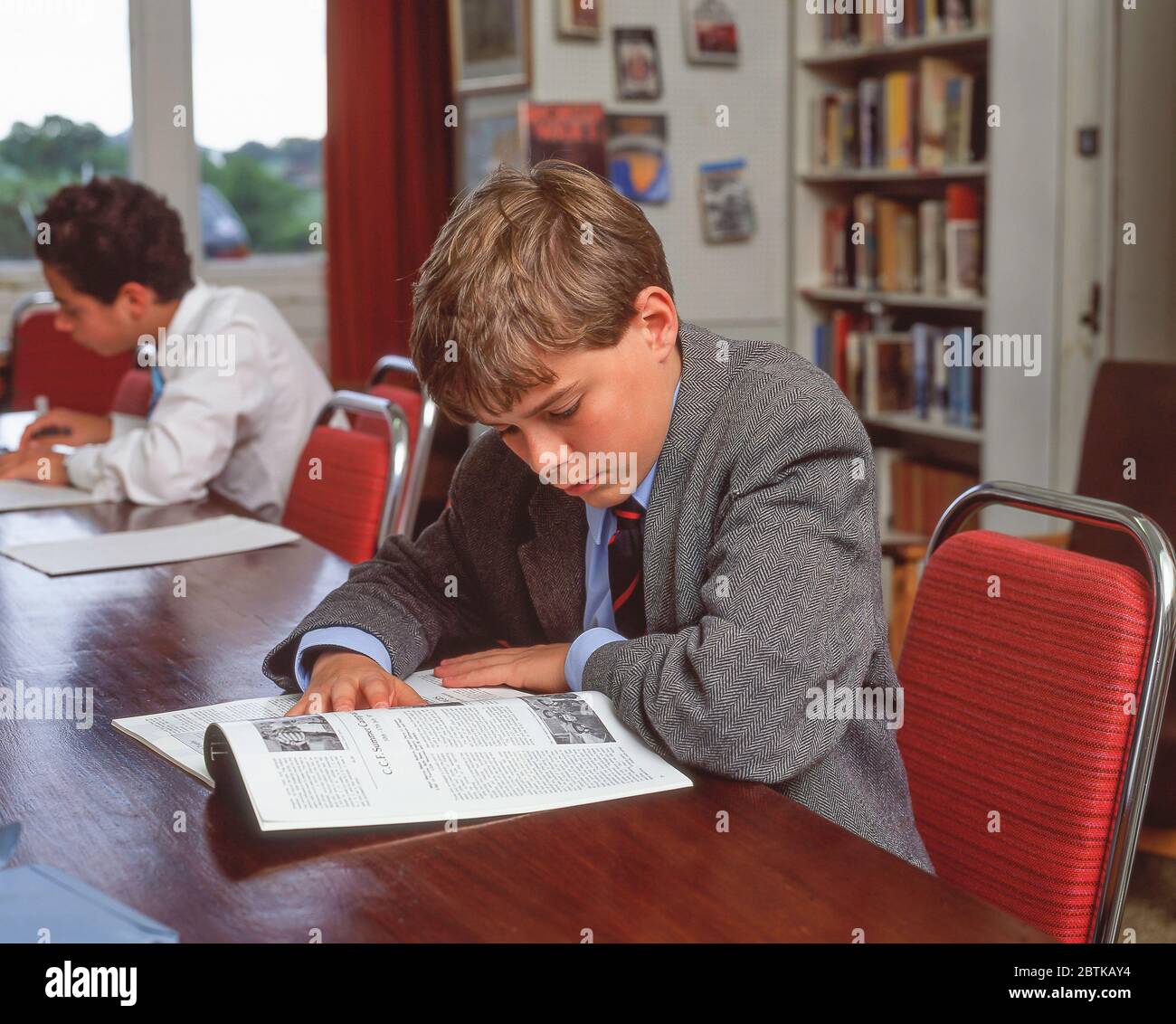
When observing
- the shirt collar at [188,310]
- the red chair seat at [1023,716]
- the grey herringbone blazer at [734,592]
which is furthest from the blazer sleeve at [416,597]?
the shirt collar at [188,310]

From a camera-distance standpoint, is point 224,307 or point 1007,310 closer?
point 224,307

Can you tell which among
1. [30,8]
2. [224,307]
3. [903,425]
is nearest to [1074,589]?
[224,307]

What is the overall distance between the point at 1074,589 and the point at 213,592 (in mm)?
1020

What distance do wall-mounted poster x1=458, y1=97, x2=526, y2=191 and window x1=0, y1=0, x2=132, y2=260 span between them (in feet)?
4.06

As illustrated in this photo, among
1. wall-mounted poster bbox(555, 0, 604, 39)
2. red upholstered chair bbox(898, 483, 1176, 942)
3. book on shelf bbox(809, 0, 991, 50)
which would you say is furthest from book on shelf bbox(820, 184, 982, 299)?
red upholstered chair bbox(898, 483, 1176, 942)

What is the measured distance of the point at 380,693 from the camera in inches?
46.6

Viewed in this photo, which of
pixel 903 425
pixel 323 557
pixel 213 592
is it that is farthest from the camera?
pixel 903 425

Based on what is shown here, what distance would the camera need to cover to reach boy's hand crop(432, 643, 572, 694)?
1.23 m

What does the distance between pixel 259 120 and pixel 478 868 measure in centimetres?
439

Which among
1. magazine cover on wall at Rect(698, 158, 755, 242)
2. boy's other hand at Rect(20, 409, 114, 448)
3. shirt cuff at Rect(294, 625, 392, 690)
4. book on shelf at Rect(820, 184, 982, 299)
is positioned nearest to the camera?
shirt cuff at Rect(294, 625, 392, 690)

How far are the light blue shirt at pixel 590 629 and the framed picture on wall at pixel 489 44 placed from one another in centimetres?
288

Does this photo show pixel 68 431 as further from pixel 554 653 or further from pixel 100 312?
pixel 554 653

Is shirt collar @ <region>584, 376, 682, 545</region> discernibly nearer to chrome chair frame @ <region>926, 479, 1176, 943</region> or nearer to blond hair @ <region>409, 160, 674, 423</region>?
blond hair @ <region>409, 160, 674, 423</region>
